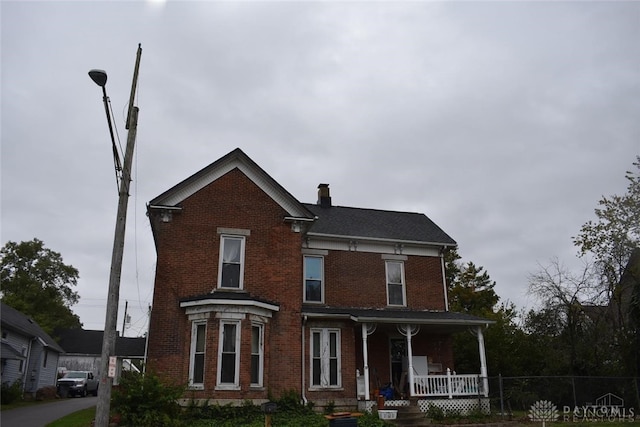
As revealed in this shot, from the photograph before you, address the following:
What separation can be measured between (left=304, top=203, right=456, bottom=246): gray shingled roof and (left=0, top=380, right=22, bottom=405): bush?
1841cm

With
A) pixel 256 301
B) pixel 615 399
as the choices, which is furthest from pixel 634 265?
pixel 256 301

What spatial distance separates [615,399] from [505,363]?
867 cm

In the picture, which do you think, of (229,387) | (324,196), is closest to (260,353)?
(229,387)

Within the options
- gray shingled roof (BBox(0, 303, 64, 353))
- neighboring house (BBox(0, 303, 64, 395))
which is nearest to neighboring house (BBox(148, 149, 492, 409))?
gray shingled roof (BBox(0, 303, 64, 353))

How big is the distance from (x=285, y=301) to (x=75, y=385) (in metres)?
27.5

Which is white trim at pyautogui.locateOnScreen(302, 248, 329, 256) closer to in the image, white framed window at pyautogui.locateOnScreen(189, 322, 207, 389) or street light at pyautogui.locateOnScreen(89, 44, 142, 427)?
white framed window at pyautogui.locateOnScreen(189, 322, 207, 389)

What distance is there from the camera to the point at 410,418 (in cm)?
1733

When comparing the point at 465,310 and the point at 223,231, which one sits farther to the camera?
the point at 465,310

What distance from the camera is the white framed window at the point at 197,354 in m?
16.5

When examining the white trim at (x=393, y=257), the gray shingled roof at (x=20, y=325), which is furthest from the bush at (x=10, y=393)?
the white trim at (x=393, y=257)

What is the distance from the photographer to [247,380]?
1658 cm

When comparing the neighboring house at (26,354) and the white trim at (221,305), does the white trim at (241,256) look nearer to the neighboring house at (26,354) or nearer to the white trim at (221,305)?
the white trim at (221,305)

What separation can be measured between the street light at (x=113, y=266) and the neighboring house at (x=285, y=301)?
232 inches

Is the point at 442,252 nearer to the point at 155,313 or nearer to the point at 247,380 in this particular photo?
the point at 247,380
